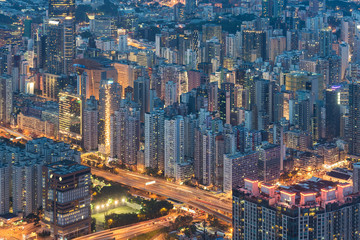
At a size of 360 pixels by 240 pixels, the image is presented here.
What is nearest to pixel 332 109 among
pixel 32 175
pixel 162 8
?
pixel 32 175

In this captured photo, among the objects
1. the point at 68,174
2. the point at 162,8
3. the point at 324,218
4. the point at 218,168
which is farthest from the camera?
the point at 162,8

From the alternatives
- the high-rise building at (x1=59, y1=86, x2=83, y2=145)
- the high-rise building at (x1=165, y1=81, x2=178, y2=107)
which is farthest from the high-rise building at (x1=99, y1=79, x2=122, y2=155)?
the high-rise building at (x1=165, y1=81, x2=178, y2=107)

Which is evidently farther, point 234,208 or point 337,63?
point 337,63

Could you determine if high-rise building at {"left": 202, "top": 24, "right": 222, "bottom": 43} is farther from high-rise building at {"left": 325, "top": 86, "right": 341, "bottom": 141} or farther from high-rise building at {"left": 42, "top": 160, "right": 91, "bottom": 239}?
high-rise building at {"left": 42, "top": 160, "right": 91, "bottom": 239}

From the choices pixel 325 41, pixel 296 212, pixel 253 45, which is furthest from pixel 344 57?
pixel 296 212

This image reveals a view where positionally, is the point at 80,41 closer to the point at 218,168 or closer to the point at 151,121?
the point at 151,121

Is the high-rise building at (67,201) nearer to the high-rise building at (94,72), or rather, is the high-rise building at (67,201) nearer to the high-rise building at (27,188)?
the high-rise building at (27,188)
